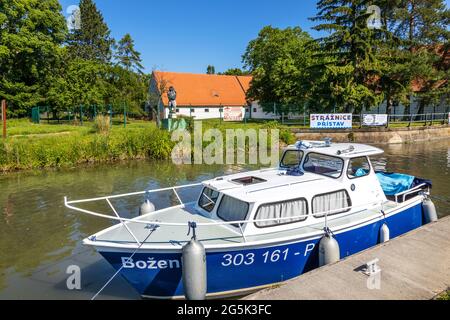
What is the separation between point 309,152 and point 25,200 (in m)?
11.6

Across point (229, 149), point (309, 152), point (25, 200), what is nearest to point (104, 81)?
point (229, 149)

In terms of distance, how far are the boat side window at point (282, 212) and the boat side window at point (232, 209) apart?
0.34m

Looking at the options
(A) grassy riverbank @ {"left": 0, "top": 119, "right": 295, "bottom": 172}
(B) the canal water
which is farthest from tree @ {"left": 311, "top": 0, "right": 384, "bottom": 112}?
(A) grassy riverbank @ {"left": 0, "top": 119, "right": 295, "bottom": 172}

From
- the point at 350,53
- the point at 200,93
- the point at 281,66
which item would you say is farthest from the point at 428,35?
the point at 200,93

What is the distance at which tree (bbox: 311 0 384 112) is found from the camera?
1351 inches

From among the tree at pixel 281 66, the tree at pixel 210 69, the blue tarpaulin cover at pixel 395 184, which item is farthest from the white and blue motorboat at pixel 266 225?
the tree at pixel 210 69

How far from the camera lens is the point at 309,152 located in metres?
10.4

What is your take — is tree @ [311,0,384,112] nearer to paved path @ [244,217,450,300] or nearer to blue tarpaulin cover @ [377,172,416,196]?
blue tarpaulin cover @ [377,172,416,196]

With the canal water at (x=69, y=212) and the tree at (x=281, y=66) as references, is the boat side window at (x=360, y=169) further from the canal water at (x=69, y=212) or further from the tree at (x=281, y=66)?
the tree at (x=281, y=66)

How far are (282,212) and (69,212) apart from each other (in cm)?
872

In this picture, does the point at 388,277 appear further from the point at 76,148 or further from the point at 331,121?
the point at 331,121

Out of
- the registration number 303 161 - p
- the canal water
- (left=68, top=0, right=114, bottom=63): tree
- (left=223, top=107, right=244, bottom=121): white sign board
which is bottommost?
the canal water

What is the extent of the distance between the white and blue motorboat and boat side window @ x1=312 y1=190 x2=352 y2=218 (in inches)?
0.9

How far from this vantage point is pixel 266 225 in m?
8.10
